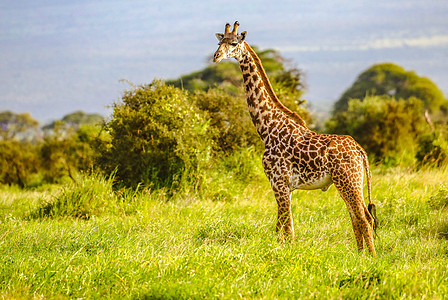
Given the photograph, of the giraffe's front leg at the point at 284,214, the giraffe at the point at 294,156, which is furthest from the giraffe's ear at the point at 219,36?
the giraffe's front leg at the point at 284,214

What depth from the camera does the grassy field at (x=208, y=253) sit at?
17.2 ft

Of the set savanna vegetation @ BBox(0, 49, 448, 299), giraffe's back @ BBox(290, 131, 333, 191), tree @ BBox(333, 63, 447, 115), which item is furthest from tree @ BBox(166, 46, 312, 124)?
tree @ BBox(333, 63, 447, 115)

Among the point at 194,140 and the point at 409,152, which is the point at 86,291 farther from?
the point at 409,152

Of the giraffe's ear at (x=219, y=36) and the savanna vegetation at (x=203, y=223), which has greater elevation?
the giraffe's ear at (x=219, y=36)

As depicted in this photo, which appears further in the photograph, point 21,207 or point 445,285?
point 21,207

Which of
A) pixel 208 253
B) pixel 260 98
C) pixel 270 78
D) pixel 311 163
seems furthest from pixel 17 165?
pixel 311 163

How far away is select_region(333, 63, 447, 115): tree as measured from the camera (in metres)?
50.3

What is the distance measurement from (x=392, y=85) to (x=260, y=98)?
51.3 meters

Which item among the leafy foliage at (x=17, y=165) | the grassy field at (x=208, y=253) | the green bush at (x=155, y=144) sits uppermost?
the green bush at (x=155, y=144)

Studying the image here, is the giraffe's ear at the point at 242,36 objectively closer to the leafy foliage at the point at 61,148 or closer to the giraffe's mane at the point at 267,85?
the giraffe's mane at the point at 267,85

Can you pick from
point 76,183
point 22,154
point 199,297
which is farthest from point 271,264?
point 22,154

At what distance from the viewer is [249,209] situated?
995cm

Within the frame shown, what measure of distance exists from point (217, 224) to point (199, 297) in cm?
287

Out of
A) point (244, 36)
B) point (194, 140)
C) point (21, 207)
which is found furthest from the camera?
point (194, 140)
